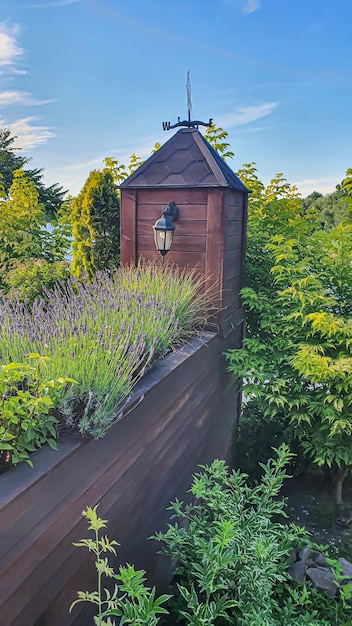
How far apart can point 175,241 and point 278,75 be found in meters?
4.81

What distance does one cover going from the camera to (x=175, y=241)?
3363 millimetres

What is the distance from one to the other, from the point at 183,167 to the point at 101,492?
8.30 feet

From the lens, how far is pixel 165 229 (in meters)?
3.15

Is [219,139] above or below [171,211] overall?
above

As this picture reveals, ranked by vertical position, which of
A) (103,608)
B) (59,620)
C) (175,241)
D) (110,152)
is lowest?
(103,608)

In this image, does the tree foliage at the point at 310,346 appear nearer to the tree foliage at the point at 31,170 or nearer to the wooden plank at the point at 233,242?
the wooden plank at the point at 233,242

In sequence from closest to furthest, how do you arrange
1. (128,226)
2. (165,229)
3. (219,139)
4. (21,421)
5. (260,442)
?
(21,421), (165,229), (128,226), (260,442), (219,139)

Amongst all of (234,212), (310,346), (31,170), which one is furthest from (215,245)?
(31,170)

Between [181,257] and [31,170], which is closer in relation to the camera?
[181,257]

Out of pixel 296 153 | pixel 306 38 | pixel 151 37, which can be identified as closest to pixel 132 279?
pixel 151 37

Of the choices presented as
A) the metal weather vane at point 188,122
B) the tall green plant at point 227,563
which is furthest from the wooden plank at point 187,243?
the tall green plant at point 227,563

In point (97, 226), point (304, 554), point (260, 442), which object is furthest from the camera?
point (97, 226)

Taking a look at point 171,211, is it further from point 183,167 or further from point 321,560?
point 321,560

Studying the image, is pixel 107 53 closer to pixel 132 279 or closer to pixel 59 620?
pixel 132 279
